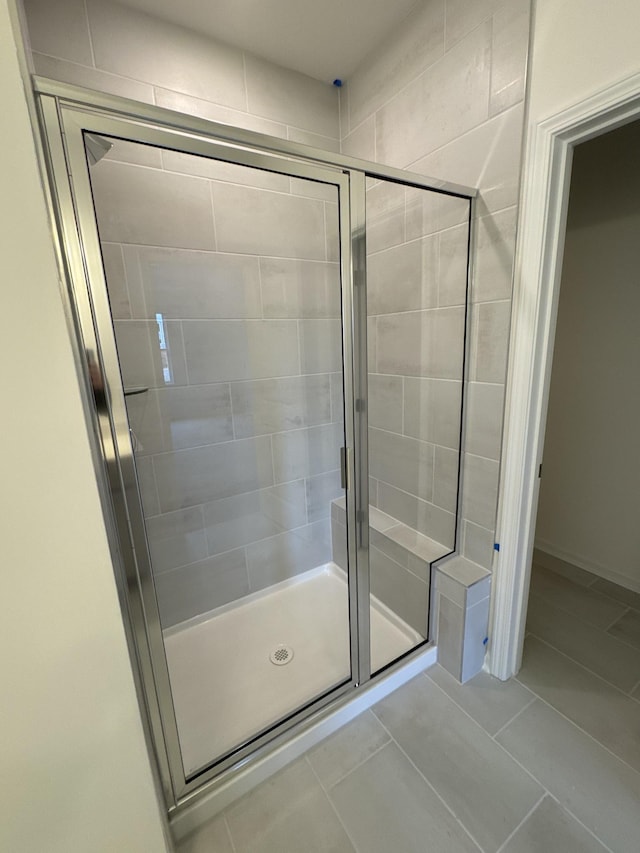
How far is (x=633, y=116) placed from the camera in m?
0.99

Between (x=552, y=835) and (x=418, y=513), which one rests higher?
(x=418, y=513)

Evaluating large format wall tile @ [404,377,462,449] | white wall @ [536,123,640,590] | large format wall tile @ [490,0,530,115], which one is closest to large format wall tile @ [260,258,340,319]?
large format wall tile @ [404,377,462,449]

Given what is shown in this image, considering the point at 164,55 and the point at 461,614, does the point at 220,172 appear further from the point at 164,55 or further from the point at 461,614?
the point at 461,614

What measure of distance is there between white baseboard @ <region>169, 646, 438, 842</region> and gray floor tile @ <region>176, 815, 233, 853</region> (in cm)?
2

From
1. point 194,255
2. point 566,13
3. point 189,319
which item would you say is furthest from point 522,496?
point 194,255

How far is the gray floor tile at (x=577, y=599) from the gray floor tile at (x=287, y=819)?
59.5 inches

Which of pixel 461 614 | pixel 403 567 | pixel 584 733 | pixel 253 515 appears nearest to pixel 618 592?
pixel 584 733

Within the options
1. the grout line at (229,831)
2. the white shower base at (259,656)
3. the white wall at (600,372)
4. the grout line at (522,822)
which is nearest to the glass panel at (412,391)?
the white shower base at (259,656)

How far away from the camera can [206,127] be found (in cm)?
87

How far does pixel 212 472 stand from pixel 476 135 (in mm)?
1768

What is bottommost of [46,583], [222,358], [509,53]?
[46,583]

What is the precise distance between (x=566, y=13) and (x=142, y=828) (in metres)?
2.32

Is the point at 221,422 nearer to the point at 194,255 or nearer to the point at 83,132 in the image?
the point at 194,255

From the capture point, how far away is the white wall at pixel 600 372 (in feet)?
6.00
